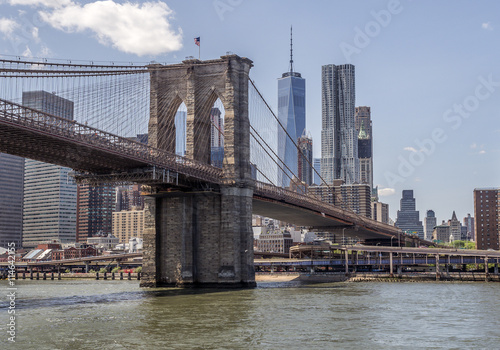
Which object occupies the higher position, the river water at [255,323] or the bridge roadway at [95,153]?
the bridge roadway at [95,153]

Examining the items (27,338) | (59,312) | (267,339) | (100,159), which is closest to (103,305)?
(59,312)

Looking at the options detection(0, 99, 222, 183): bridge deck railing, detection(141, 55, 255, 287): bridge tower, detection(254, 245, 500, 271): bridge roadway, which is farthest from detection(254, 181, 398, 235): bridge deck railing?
detection(0, 99, 222, 183): bridge deck railing

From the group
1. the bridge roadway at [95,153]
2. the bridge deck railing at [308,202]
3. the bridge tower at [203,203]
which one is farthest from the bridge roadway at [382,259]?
the bridge tower at [203,203]

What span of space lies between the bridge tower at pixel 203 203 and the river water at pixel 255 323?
13102 millimetres

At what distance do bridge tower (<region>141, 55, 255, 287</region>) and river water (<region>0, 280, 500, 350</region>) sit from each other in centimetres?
1310

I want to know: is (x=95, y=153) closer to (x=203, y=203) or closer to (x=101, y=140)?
(x=101, y=140)

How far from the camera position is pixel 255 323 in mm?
41969

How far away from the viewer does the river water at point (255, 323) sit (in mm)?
34219

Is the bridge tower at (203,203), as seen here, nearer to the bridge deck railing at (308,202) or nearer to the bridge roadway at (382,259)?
the bridge deck railing at (308,202)

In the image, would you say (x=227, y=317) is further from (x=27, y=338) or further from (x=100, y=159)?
(x=100, y=159)

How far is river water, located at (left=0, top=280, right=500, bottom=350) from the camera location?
112 feet

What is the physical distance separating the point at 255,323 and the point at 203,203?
1412 inches

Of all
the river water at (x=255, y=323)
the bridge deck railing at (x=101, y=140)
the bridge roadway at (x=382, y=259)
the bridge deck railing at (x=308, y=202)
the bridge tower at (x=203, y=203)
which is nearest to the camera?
the river water at (x=255, y=323)

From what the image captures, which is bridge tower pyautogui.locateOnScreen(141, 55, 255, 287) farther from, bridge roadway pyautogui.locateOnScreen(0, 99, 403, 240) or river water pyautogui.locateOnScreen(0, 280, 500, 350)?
river water pyautogui.locateOnScreen(0, 280, 500, 350)
